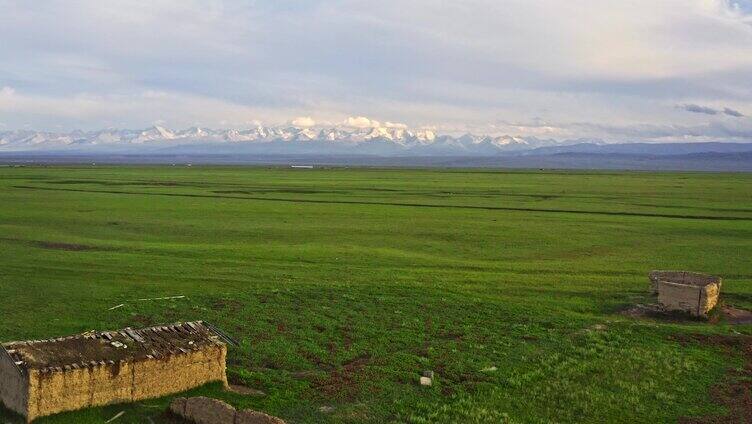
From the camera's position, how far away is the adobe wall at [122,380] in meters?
14.0

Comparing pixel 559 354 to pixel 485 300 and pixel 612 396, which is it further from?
pixel 485 300

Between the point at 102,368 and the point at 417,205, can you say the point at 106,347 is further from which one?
the point at 417,205

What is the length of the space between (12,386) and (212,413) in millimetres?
4678

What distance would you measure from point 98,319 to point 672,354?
1928 centimetres

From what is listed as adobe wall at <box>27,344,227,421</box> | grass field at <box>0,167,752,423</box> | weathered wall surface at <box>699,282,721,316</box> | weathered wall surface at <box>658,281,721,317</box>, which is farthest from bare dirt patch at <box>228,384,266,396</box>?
weathered wall surface at <box>699,282,721,316</box>

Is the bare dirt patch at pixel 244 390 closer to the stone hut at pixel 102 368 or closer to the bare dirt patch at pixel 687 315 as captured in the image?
the stone hut at pixel 102 368

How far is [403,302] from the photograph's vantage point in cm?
2570

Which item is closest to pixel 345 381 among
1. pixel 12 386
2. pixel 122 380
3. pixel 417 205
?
pixel 122 380

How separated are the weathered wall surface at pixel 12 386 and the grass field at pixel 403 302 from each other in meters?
0.34

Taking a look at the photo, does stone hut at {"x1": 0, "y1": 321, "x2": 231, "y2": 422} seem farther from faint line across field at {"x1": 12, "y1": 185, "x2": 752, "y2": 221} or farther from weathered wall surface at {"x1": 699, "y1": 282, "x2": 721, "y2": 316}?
faint line across field at {"x1": 12, "y1": 185, "x2": 752, "y2": 221}

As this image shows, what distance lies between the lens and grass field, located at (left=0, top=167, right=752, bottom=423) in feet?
54.0

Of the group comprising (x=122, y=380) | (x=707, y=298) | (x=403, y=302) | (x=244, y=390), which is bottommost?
(x=244, y=390)

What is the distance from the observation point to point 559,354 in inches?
780

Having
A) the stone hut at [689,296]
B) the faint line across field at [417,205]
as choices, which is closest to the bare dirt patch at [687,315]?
the stone hut at [689,296]
